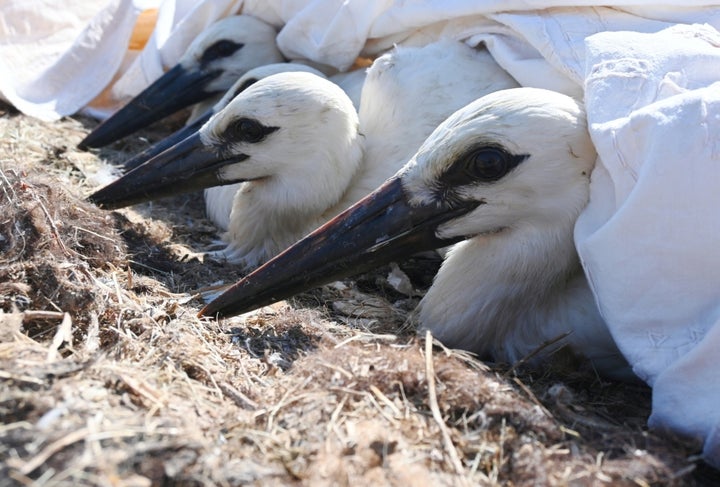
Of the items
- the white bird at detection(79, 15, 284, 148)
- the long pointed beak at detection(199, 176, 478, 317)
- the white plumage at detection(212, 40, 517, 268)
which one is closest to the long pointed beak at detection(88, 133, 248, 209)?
the white plumage at detection(212, 40, 517, 268)

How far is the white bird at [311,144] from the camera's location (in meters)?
3.91

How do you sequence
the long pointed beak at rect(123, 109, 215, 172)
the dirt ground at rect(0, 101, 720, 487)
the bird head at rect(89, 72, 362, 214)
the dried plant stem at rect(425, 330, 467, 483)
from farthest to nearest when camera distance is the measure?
the long pointed beak at rect(123, 109, 215, 172), the bird head at rect(89, 72, 362, 214), the dried plant stem at rect(425, 330, 467, 483), the dirt ground at rect(0, 101, 720, 487)

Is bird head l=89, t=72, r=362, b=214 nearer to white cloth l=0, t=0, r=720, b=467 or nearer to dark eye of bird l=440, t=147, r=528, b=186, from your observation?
white cloth l=0, t=0, r=720, b=467

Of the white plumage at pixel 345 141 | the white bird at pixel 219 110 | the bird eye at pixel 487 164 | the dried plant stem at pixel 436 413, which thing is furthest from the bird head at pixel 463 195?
the white bird at pixel 219 110

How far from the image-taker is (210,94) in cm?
528

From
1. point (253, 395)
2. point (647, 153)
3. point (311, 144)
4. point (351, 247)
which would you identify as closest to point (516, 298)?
point (351, 247)

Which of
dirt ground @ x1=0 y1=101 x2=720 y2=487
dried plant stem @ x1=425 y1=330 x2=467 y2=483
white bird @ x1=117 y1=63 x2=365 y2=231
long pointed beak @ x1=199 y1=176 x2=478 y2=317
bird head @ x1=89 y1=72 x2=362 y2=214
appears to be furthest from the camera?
white bird @ x1=117 y1=63 x2=365 y2=231

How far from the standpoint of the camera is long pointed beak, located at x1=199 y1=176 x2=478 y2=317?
10.5 feet

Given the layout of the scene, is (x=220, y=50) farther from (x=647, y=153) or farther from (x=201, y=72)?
(x=647, y=153)

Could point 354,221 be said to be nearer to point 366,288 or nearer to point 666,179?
point 366,288

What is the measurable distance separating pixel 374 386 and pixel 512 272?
80cm

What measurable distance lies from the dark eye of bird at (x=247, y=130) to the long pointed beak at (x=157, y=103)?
1.34 m

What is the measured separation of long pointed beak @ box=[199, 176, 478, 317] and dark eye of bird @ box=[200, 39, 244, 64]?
2.19 meters

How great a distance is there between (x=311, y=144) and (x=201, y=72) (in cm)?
150
